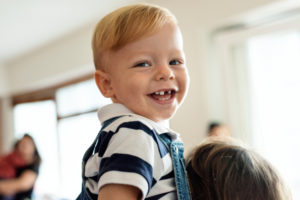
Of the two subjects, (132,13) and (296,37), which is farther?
(296,37)

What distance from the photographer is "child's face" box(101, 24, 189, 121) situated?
27.3 inches

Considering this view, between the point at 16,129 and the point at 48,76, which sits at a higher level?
the point at 48,76

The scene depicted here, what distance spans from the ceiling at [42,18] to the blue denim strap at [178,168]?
409cm

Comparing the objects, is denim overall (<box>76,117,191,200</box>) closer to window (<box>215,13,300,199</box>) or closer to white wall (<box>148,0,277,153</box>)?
window (<box>215,13,300,199</box>)

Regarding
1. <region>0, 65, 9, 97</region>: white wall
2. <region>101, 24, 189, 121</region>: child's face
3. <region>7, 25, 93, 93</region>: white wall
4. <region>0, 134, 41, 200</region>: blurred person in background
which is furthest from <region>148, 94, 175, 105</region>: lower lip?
<region>0, 65, 9, 97</region>: white wall

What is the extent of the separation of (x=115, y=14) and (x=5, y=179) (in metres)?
3.82

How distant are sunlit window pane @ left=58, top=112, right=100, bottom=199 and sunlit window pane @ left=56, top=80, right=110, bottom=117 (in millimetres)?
143

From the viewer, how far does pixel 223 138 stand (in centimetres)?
88

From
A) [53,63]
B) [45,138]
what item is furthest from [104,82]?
[45,138]

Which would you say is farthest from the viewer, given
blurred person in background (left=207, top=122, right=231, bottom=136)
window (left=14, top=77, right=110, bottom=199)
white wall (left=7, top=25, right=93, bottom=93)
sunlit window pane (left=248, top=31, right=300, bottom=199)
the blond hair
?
window (left=14, top=77, right=110, bottom=199)

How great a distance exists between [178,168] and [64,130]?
19.5 ft

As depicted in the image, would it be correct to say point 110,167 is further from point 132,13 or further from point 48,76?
point 48,76

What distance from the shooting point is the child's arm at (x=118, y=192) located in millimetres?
583

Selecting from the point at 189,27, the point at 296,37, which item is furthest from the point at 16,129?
the point at 296,37
